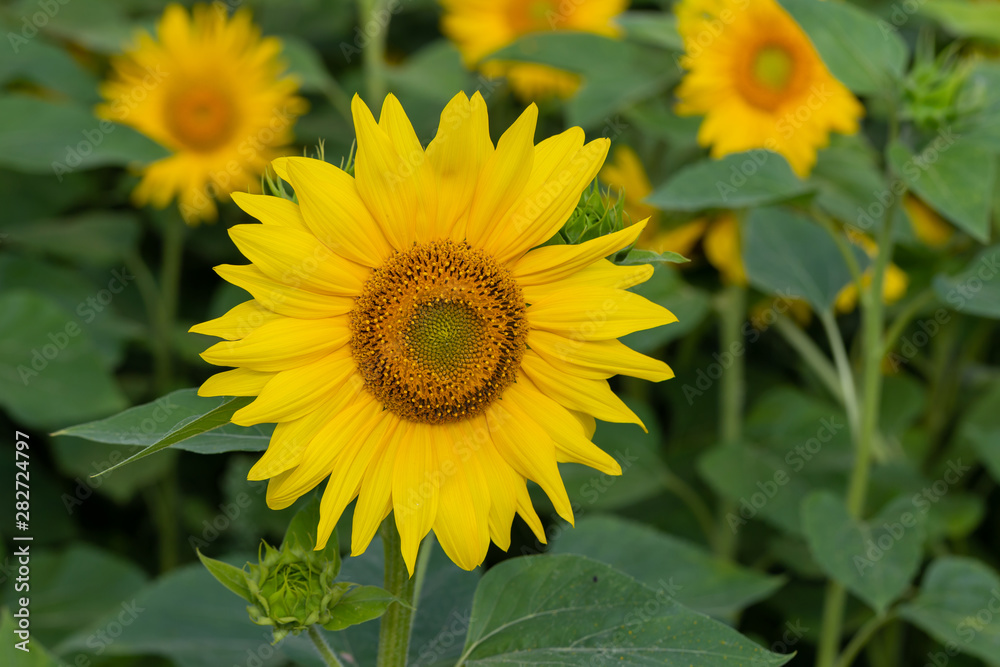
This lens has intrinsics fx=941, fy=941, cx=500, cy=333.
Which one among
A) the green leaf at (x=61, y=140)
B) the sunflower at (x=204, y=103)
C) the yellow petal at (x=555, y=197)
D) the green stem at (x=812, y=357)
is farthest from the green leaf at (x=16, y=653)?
the green stem at (x=812, y=357)

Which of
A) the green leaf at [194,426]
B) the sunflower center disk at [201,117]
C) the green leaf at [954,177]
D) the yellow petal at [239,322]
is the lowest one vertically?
the green leaf at [194,426]

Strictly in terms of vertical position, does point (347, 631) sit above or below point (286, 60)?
below

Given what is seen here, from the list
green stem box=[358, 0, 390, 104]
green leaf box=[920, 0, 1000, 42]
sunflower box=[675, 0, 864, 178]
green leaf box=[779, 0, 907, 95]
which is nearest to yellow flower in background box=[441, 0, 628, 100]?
green stem box=[358, 0, 390, 104]

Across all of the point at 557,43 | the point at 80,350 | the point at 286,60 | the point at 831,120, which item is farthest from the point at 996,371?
the point at 80,350

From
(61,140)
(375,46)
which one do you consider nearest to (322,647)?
(61,140)

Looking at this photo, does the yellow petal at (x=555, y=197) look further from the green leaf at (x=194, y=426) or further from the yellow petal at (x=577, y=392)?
the green leaf at (x=194, y=426)

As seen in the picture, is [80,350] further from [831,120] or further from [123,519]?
[831,120]
